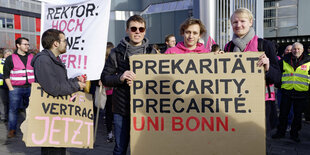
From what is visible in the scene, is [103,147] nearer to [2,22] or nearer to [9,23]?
[2,22]

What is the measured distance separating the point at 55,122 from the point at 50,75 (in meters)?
0.50

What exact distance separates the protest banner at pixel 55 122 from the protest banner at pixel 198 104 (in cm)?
83

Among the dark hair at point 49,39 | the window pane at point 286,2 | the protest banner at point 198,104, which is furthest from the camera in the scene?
the window pane at point 286,2

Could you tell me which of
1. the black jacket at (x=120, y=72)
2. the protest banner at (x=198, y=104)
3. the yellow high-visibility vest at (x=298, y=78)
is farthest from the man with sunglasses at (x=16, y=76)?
the yellow high-visibility vest at (x=298, y=78)

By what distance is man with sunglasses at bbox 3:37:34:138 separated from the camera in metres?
4.86

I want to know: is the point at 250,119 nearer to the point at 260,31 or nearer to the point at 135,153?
the point at 135,153

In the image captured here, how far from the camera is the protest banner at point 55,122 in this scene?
2605 millimetres

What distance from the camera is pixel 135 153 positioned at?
2189 millimetres

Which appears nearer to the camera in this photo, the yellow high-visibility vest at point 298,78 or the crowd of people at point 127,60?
the crowd of people at point 127,60

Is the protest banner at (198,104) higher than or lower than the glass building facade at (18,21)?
lower

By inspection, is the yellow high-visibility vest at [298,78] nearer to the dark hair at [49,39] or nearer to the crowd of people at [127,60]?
the crowd of people at [127,60]

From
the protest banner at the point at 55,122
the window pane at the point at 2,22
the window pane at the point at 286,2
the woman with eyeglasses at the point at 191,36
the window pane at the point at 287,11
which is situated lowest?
the protest banner at the point at 55,122

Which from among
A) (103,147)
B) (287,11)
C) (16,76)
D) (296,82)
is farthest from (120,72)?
(287,11)

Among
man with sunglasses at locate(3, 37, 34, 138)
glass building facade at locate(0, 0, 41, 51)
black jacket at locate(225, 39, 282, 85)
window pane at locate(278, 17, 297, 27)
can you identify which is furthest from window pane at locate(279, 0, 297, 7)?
glass building facade at locate(0, 0, 41, 51)
